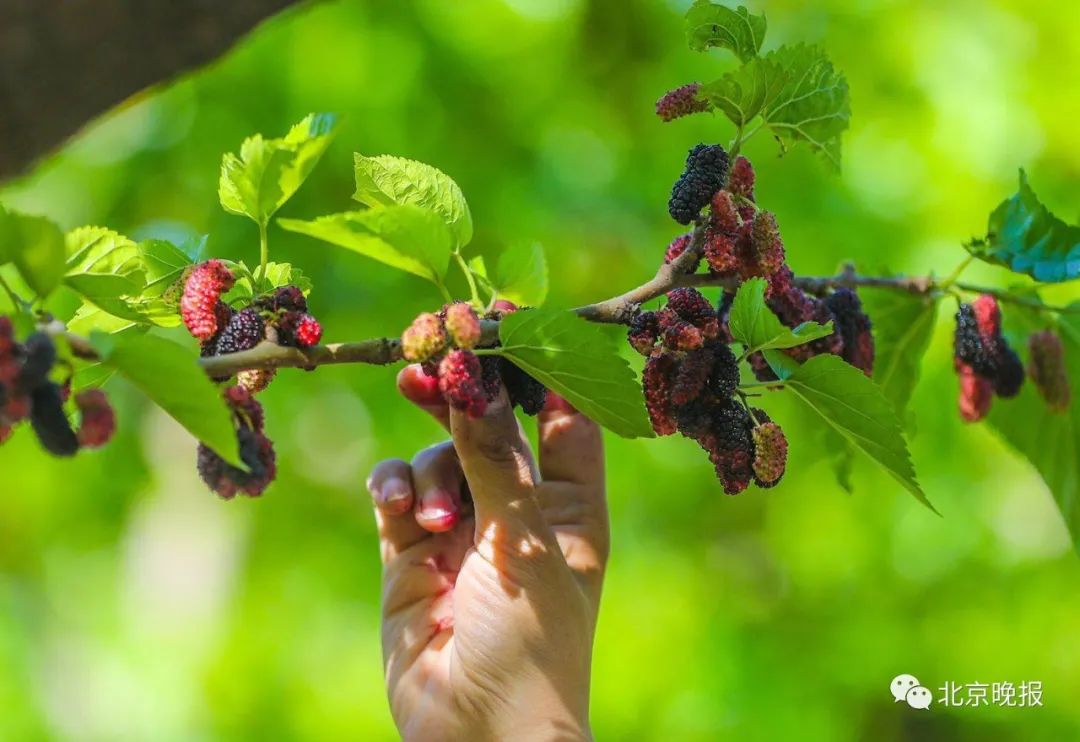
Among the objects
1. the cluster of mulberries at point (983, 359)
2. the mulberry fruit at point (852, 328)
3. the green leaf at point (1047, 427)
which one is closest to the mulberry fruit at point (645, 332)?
the mulberry fruit at point (852, 328)

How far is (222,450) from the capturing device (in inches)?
19.5

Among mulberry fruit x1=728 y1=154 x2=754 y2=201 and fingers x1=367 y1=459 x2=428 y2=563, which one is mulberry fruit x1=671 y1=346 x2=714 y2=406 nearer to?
mulberry fruit x1=728 y1=154 x2=754 y2=201

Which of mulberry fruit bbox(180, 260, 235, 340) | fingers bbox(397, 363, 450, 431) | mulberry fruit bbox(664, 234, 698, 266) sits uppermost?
mulberry fruit bbox(664, 234, 698, 266)

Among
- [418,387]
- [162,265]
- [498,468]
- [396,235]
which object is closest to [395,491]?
[418,387]

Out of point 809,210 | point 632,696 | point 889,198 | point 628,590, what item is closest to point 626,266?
point 809,210

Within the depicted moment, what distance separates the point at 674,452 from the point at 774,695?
80cm

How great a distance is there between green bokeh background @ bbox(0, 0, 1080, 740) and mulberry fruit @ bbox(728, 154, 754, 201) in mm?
1933

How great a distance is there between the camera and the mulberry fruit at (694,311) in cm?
66

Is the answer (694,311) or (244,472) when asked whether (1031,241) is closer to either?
(694,311)

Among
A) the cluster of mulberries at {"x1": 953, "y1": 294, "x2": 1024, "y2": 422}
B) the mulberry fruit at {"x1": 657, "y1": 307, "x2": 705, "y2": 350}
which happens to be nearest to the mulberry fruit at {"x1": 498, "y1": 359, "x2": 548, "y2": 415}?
the mulberry fruit at {"x1": 657, "y1": 307, "x2": 705, "y2": 350}

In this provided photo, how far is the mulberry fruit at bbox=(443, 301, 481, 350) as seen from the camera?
56 centimetres

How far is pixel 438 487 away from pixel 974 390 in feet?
1.77

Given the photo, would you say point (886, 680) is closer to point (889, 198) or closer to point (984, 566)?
point (984, 566)

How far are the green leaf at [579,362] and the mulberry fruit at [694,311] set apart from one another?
9 centimetres
